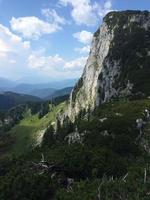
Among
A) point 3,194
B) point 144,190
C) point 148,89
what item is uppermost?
point 148,89

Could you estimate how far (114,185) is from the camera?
5550 cm

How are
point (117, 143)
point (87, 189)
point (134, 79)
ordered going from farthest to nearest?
point (134, 79) < point (117, 143) < point (87, 189)

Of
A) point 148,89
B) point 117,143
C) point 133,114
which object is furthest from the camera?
A: point 148,89

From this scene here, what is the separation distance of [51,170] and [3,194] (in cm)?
972

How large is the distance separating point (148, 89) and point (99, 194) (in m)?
112

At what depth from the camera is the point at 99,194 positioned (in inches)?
2076

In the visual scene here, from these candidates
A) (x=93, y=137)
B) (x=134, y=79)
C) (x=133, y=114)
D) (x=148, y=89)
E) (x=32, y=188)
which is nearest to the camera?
(x=32, y=188)

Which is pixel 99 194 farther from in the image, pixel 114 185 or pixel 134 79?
pixel 134 79

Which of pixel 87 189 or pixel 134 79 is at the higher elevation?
pixel 134 79

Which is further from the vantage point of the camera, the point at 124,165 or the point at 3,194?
the point at 124,165

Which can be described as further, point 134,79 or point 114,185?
point 134,79

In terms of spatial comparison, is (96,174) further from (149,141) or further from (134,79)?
(134,79)

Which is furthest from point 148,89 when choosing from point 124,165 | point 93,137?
point 124,165

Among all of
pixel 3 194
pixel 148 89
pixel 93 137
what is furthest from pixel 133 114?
pixel 3 194
